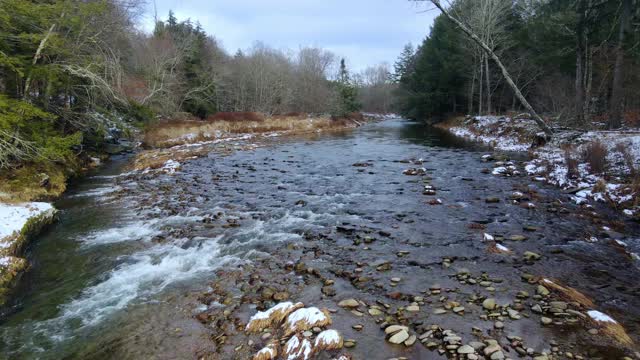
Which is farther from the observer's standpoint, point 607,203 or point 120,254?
point 607,203

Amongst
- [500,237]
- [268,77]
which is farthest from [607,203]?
[268,77]

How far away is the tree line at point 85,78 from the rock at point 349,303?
10538mm

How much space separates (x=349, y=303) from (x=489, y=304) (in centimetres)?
215

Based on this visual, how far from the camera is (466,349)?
15.3 ft

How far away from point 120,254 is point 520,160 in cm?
1731

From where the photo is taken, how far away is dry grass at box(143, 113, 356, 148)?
29.2 meters

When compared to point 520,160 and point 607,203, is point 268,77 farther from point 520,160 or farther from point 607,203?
point 607,203

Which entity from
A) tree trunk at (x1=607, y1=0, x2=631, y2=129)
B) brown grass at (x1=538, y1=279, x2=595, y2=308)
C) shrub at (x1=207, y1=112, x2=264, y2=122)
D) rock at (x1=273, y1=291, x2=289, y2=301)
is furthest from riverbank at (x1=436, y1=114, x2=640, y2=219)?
shrub at (x1=207, y1=112, x2=264, y2=122)

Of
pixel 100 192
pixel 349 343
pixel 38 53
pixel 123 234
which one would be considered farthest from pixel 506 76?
pixel 38 53

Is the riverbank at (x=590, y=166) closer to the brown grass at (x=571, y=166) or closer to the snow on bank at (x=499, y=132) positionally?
the brown grass at (x=571, y=166)

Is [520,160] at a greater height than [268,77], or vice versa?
[268,77]

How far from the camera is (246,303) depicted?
612 cm

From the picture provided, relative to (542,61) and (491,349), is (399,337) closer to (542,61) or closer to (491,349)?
(491,349)

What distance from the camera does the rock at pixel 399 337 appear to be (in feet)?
16.3
